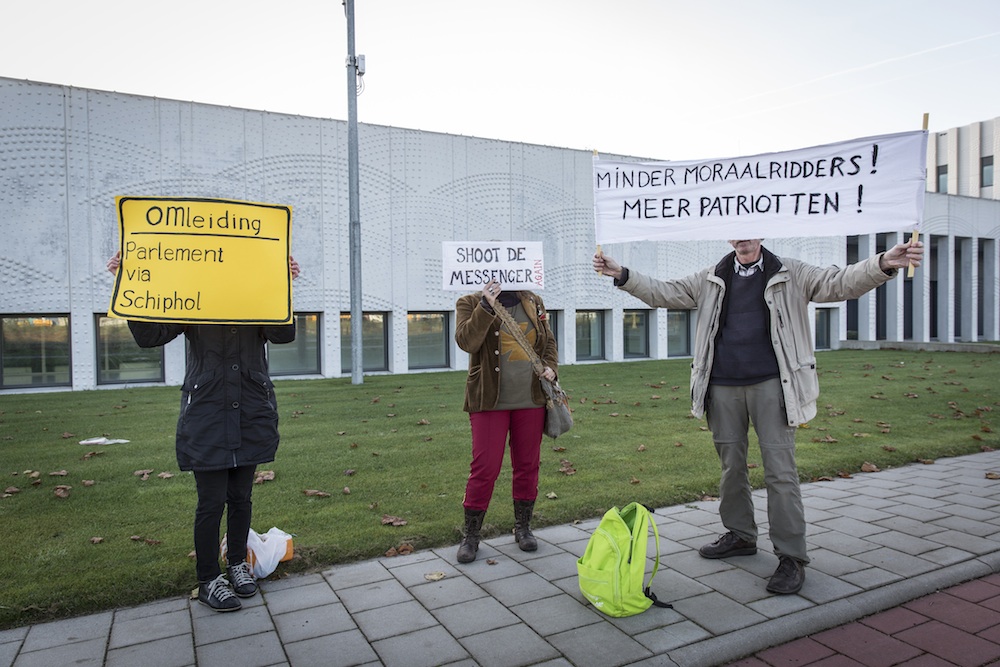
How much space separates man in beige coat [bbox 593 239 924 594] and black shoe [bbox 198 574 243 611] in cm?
314

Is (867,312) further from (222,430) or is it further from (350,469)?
(222,430)

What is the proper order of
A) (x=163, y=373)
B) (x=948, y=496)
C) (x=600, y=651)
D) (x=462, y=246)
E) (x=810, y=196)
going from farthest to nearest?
(x=163, y=373)
(x=948, y=496)
(x=462, y=246)
(x=810, y=196)
(x=600, y=651)

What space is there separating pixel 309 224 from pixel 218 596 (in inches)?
679

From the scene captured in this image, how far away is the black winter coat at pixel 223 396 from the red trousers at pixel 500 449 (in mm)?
1406

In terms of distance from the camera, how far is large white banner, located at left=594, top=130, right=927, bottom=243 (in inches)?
195

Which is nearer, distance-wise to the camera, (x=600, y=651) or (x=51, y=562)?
(x=600, y=651)

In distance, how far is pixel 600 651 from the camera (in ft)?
12.4

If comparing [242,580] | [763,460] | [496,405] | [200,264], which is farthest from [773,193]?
[242,580]

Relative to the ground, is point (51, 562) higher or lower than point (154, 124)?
lower

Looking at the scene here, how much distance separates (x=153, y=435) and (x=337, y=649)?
306 inches

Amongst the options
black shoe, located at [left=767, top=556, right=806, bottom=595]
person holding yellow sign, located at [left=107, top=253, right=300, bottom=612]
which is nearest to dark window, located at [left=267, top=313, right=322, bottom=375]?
person holding yellow sign, located at [left=107, top=253, right=300, bottom=612]

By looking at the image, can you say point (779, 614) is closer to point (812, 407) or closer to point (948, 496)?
point (812, 407)

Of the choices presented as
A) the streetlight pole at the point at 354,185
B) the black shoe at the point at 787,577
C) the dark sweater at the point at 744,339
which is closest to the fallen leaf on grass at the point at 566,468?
the dark sweater at the point at 744,339

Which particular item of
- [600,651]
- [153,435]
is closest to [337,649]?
[600,651]
